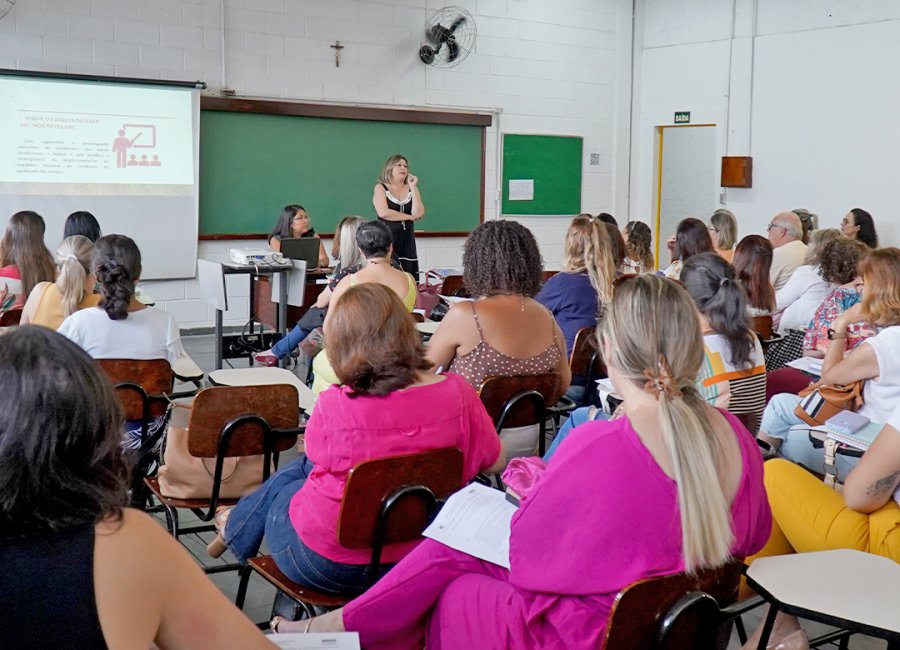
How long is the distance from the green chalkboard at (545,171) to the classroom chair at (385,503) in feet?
25.5

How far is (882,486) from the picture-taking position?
Result: 2.41 m

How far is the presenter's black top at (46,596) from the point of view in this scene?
1.16 m

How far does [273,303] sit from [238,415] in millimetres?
4138

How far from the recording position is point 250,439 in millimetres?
2967

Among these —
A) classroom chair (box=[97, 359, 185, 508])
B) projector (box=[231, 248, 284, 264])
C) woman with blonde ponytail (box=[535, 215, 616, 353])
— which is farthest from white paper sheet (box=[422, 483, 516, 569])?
projector (box=[231, 248, 284, 264])

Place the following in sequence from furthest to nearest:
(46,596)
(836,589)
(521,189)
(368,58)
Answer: (521,189) < (368,58) < (836,589) < (46,596)

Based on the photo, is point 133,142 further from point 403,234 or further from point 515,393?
Answer: point 515,393

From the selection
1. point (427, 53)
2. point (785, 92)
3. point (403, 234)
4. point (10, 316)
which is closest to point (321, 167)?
point (403, 234)

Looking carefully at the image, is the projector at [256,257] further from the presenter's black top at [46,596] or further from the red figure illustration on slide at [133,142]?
the presenter's black top at [46,596]

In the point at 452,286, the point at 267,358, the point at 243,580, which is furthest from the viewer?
the point at 452,286

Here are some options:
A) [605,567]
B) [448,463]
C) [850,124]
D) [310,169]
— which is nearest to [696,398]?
[605,567]

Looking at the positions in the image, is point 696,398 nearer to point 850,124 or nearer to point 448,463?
point 448,463

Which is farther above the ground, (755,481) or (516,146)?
(516,146)

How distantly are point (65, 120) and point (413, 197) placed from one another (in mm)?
2769
